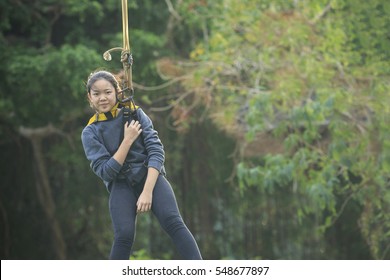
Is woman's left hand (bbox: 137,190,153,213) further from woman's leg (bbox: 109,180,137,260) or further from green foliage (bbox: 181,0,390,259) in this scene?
green foliage (bbox: 181,0,390,259)

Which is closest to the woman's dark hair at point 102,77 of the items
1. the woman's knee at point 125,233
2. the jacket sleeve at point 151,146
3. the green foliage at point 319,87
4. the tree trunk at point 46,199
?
the jacket sleeve at point 151,146

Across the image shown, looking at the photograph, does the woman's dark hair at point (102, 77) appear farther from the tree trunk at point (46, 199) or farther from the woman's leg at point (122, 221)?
the tree trunk at point (46, 199)

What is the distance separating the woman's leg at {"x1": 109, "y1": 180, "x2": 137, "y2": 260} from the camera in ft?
8.77

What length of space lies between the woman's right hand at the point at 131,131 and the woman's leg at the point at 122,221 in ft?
0.47

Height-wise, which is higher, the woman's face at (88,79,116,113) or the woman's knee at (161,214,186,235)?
the woman's face at (88,79,116,113)

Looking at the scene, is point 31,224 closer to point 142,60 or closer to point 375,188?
point 142,60

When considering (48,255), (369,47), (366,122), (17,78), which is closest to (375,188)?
(366,122)

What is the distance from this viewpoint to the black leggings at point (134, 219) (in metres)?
2.67

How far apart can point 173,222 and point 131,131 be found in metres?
0.28

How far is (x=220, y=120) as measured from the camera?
682 centimetres

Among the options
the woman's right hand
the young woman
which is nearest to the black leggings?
the young woman

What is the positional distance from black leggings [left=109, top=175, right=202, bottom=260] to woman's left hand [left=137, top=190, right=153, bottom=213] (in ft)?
0.09

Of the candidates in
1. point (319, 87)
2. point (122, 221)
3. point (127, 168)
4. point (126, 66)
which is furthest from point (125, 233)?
point (319, 87)

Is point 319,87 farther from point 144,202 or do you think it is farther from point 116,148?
point 144,202
